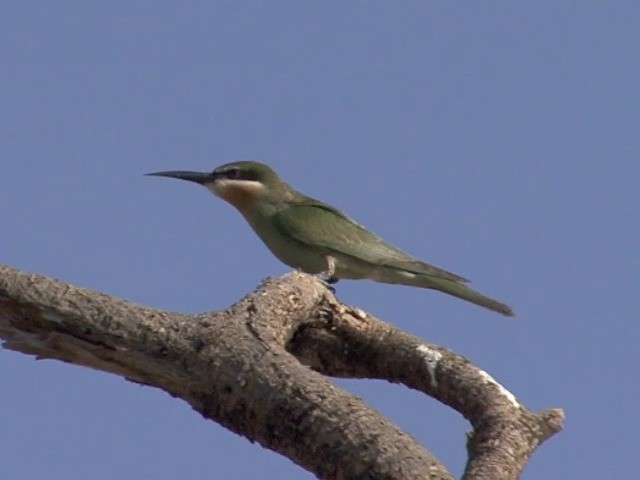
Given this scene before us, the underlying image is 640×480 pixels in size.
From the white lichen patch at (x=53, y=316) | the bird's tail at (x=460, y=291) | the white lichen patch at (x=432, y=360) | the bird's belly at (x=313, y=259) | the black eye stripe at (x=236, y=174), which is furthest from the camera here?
the black eye stripe at (x=236, y=174)

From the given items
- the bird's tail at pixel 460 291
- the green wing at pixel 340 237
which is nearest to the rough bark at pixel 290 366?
the bird's tail at pixel 460 291

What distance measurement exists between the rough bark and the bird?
8.97 ft

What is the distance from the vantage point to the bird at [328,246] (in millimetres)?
7723

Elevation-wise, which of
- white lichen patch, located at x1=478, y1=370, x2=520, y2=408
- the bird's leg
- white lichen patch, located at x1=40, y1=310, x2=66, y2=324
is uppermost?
the bird's leg

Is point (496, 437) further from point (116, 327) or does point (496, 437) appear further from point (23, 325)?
point (23, 325)

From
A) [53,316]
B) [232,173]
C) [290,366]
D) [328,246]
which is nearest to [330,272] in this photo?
[328,246]

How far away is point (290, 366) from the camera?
394 centimetres

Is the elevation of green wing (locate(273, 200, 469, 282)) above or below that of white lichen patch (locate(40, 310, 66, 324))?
above

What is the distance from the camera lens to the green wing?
7.84 meters

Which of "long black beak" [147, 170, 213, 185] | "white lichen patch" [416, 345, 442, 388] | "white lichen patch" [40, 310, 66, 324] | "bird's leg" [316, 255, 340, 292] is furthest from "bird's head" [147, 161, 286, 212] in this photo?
"white lichen patch" [40, 310, 66, 324]

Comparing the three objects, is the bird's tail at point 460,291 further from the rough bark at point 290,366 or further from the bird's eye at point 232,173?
the rough bark at point 290,366

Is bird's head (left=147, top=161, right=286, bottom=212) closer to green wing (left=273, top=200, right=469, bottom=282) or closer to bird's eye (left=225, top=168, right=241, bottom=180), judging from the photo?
bird's eye (left=225, top=168, right=241, bottom=180)

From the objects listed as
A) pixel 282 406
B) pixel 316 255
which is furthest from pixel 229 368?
pixel 316 255

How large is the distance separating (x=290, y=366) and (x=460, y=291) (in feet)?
12.5
